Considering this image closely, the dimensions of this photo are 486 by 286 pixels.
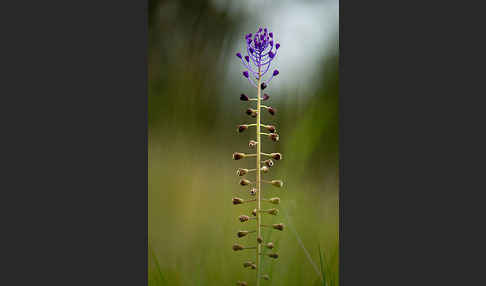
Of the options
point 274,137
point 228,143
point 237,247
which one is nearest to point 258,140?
point 274,137

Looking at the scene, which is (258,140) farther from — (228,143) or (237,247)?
(237,247)

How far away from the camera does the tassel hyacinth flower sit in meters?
3.74

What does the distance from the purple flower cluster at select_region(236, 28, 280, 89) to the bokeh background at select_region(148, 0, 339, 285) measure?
64mm

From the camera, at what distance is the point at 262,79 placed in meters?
3.79

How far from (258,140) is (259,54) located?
2.35ft

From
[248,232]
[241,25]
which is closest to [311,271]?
[248,232]

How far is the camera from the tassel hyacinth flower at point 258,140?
3738 mm

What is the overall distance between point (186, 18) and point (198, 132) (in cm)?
99

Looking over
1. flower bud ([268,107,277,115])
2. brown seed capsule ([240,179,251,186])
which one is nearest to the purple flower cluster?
flower bud ([268,107,277,115])

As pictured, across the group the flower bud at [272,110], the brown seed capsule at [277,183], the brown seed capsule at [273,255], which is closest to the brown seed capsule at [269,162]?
the brown seed capsule at [277,183]

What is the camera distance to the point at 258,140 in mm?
3744

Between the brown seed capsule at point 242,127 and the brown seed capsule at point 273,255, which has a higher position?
the brown seed capsule at point 242,127

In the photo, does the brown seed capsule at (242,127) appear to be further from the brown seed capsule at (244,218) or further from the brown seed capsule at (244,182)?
the brown seed capsule at (244,218)

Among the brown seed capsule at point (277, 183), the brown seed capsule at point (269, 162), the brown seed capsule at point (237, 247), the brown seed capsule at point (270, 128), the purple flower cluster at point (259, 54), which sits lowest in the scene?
the brown seed capsule at point (237, 247)
